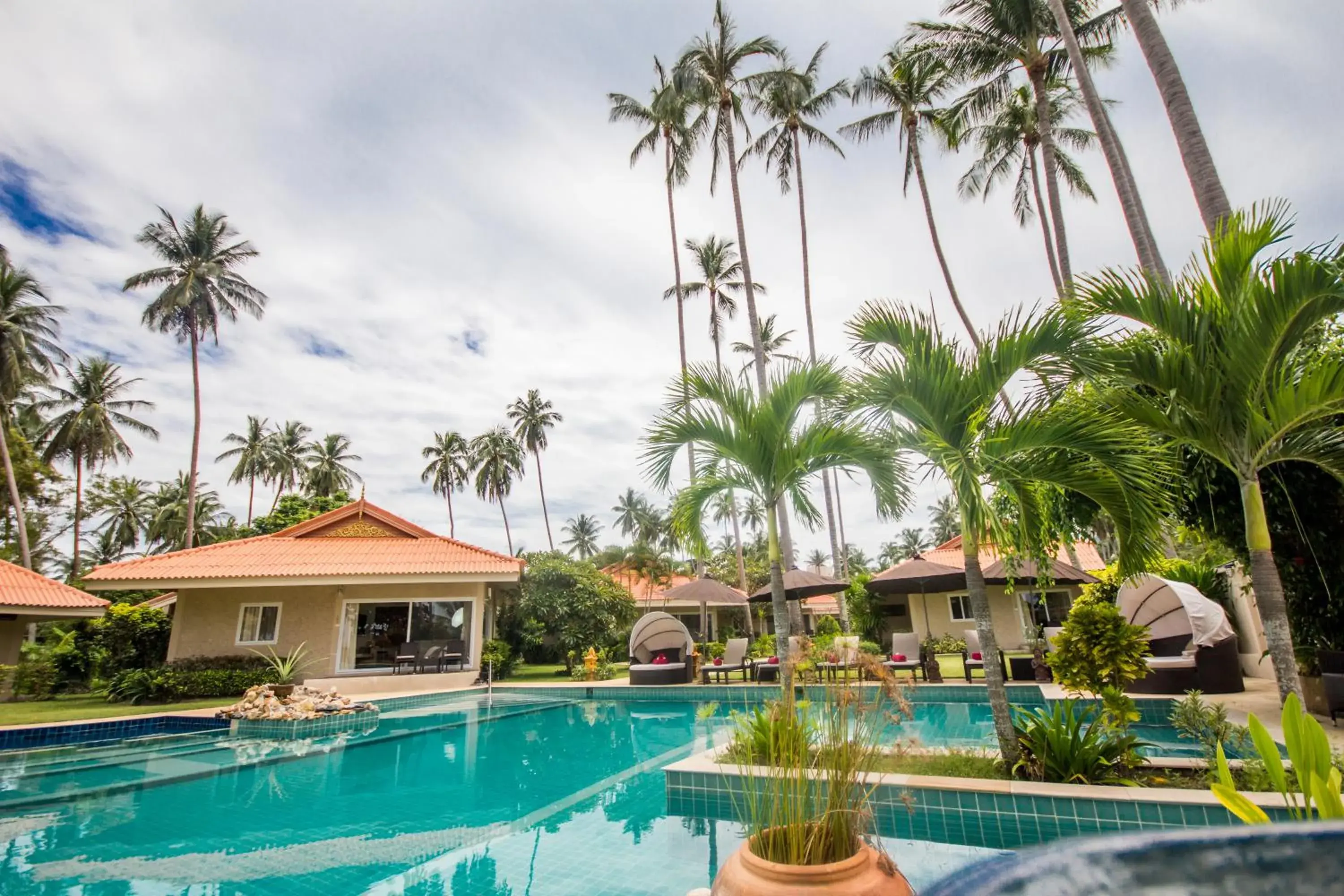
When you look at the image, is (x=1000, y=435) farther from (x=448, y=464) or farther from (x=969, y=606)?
(x=448, y=464)

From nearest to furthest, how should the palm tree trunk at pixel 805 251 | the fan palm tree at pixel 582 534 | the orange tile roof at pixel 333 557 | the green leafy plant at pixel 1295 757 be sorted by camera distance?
the green leafy plant at pixel 1295 757 < the orange tile roof at pixel 333 557 < the palm tree trunk at pixel 805 251 < the fan palm tree at pixel 582 534

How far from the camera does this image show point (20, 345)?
22.1 m

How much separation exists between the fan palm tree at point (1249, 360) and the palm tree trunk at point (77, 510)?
40313 mm

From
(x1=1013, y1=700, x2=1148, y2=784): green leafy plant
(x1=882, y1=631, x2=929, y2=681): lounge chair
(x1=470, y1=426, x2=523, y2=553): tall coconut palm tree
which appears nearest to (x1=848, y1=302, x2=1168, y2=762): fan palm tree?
(x1=1013, y1=700, x2=1148, y2=784): green leafy plant

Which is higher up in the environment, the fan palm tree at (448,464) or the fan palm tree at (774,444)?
the fan palm tree at (448,464)

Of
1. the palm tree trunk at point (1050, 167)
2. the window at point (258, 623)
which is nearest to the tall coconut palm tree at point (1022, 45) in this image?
the palm tree trunk at point (1050, 167)

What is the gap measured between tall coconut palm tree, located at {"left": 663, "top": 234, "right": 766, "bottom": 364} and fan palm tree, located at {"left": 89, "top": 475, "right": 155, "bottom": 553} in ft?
128

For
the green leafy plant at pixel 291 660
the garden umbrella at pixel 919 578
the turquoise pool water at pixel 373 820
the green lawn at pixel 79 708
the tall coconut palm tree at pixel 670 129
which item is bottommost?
the turquoise pool water at pixel 373 820

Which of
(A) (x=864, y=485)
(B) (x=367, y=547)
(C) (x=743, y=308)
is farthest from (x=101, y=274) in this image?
(A) (x=864, y=485)

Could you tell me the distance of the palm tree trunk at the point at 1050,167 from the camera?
1373 cm

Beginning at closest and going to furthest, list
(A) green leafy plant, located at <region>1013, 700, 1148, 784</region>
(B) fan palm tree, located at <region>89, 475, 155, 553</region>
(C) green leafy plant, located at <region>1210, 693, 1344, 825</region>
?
(C) green leafy plant, located at <region>1210, 693, 1344, 825</region> < (A) green leafy plant, located at <region>1013, 700, 1148, 784</region> < (B) fan palm tree, located at <region>89, 475, 155, 553</region>

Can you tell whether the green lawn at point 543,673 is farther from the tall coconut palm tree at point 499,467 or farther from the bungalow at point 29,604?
the tall coconut palm tree at point 499,467

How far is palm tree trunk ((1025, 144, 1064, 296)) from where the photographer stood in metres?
17.8

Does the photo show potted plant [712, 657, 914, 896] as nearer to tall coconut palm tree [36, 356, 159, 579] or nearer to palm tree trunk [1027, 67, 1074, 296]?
palm tree trunk [1027, 67, 1074, 296]
